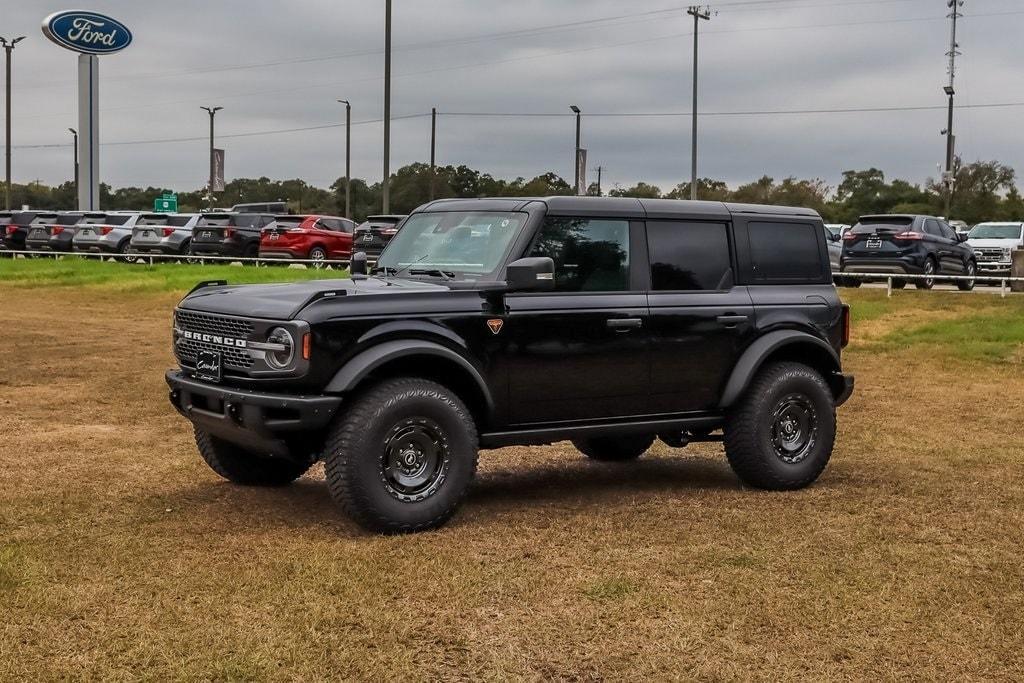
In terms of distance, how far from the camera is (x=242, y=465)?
25.1 ft

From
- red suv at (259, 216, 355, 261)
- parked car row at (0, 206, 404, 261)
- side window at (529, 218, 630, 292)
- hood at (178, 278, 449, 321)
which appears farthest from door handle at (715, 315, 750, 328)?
red suv at (259, 216, 355, 261)

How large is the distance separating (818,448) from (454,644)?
3.97 m

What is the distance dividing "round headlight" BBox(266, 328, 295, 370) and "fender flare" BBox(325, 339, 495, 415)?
0.26 meters

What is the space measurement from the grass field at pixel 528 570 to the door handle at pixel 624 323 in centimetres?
109

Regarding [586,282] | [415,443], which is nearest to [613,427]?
[586,282]

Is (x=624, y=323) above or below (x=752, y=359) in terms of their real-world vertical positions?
above

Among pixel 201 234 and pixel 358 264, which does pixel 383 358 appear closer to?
pixel 358 264

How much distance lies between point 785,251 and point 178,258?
27.5 metres

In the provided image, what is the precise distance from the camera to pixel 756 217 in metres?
8.12

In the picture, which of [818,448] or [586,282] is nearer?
[586,282]

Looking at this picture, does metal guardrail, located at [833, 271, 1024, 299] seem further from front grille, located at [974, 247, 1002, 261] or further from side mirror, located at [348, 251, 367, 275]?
side mirror, located at [348, 251, 367, 275]

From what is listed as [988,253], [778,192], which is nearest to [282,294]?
[988,253]

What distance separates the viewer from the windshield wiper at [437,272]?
281 inches

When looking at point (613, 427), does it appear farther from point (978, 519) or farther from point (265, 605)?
point (265, 605)
